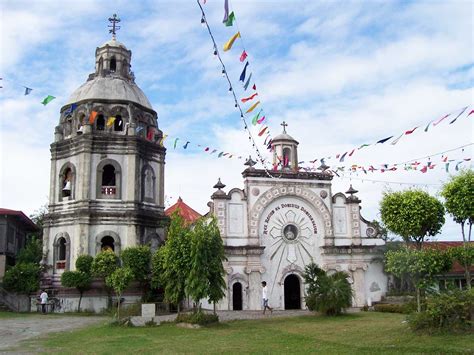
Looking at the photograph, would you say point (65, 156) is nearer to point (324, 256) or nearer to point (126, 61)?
point (126, 61)

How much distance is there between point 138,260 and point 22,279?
239 inches

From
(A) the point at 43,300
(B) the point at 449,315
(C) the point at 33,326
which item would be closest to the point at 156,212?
(A) the point at 43,300

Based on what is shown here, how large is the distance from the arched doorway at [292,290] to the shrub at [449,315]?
1498cm

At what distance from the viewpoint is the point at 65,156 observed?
29.5 metres

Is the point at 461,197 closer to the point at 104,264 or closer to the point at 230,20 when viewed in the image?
the point at 230,20

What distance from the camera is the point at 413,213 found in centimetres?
2139

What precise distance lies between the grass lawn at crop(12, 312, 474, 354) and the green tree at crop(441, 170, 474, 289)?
4867mm

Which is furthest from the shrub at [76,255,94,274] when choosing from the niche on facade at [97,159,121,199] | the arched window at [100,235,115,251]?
the niche on facade at [97,159,121,199]

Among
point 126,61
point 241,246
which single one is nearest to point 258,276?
point 241,246

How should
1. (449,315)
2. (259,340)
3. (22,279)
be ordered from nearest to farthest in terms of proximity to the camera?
(449,315), (259,340), (22,279)

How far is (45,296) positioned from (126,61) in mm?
14411

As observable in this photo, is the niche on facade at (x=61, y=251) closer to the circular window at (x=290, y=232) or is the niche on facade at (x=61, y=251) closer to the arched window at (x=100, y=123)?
the arched window at (x=100, y=123)

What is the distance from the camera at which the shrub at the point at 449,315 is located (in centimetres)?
1432

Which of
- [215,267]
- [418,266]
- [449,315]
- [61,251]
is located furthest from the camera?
[61,251]
